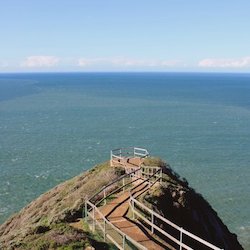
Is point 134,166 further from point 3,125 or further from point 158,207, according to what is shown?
point 3,125

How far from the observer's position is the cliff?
1739 centimetres

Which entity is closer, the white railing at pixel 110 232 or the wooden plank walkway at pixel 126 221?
the white railing at pixel 110 232

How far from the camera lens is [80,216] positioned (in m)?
23.2

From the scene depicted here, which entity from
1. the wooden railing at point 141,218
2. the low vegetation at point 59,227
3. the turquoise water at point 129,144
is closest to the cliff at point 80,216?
the low vegetation at point 59,227

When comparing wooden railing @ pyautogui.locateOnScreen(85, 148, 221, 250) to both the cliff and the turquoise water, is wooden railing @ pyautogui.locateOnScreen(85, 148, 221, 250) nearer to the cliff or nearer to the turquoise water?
the cliff

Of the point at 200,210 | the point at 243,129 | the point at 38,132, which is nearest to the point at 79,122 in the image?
the point at 38,132

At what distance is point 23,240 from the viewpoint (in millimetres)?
18344

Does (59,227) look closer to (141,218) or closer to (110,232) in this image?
(110,232)

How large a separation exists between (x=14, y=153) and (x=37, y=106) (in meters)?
74.3

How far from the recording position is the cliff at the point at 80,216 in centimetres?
1739

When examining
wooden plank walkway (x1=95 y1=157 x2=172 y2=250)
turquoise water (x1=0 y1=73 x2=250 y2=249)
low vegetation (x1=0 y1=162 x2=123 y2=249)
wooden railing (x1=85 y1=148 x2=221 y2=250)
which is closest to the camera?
wooden railing (x1=85 y1=148 x2=221 y2=250)

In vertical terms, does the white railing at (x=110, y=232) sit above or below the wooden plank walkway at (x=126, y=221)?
above

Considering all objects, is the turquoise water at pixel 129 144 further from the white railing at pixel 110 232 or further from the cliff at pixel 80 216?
the white railing at pixel 110 232

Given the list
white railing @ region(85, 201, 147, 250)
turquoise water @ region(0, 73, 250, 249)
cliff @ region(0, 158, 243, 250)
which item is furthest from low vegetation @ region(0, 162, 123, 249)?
turquoise water @ region(0, 73, 250, 249)
